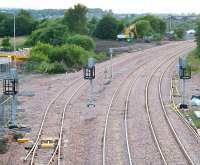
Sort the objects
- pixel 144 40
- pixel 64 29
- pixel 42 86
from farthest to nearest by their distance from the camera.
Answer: pixel 144 40
pixel 64 29
pixel 42 86

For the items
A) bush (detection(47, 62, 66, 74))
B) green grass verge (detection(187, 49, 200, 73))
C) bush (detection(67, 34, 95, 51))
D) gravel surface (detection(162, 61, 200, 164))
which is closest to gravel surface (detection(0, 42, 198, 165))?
gravel surface (detection(162, 61, 200, 164))

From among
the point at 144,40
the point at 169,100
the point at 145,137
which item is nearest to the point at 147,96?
the point at 169,100

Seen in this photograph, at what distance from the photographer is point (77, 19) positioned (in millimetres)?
82062

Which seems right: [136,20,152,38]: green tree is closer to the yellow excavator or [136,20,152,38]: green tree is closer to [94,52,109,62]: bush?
the yellow excavator

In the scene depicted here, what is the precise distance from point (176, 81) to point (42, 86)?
9.22 m

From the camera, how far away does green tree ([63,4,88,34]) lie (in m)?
81.6

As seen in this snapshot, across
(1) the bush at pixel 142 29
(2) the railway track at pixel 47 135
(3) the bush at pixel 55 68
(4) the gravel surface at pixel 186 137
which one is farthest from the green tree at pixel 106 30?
(4) the gravel surface at pixel 186 137

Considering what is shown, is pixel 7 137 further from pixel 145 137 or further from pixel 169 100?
pixel 169 100

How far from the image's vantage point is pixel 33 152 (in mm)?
18422

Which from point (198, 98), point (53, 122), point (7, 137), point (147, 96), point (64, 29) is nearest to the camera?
point (7, 137)

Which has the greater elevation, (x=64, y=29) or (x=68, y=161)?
(x=64, y=29)

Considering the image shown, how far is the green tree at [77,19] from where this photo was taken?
268 feet

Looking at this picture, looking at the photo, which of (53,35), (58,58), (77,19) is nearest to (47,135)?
(58,58)

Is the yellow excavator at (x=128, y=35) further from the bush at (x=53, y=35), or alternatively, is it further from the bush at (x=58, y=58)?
the bush at (x=58, y=58)
